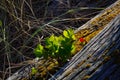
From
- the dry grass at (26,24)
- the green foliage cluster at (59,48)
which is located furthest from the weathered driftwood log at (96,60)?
the dry grass at (26,24)

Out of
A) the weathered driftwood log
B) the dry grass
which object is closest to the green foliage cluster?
the weathered driftwood log

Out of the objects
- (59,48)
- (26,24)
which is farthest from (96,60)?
(26,24)

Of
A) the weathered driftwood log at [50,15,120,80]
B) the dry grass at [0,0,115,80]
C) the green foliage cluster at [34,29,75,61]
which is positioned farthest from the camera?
the dry grass at [0,0,115,80]

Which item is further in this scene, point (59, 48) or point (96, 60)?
point (59, 48)

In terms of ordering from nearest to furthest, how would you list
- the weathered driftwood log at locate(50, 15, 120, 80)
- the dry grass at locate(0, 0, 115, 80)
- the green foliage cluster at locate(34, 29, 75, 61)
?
the weathered driftwood log at locate(50, 15, 120, 80) → the green foliage cluster at locate(34, 29, 75, 61) → the dry grass at locate(0, 0, 115, 80)

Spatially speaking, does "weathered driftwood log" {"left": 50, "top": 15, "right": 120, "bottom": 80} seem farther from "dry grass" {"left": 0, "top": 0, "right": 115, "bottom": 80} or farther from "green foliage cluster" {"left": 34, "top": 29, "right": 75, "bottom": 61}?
"dry grass" {"left": 0, "top": 0, "right": 115, "bottom": 80}

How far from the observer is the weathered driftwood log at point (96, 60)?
63.2 inches

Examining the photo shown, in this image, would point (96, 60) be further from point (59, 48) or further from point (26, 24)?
point (26, 24)

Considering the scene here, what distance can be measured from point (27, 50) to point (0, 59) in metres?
0.29

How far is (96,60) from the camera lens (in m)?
1.68

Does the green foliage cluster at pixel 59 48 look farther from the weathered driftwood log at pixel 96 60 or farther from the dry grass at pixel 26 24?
the dry grass at pixel 26 24

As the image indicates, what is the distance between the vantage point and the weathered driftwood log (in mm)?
1605

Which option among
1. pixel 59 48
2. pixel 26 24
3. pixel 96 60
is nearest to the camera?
pixel 96 60

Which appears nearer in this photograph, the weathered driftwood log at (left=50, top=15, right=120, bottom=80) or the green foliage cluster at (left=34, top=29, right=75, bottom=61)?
the weathered driftwood log at (left=50, top=15, right=120, bottom=80)
